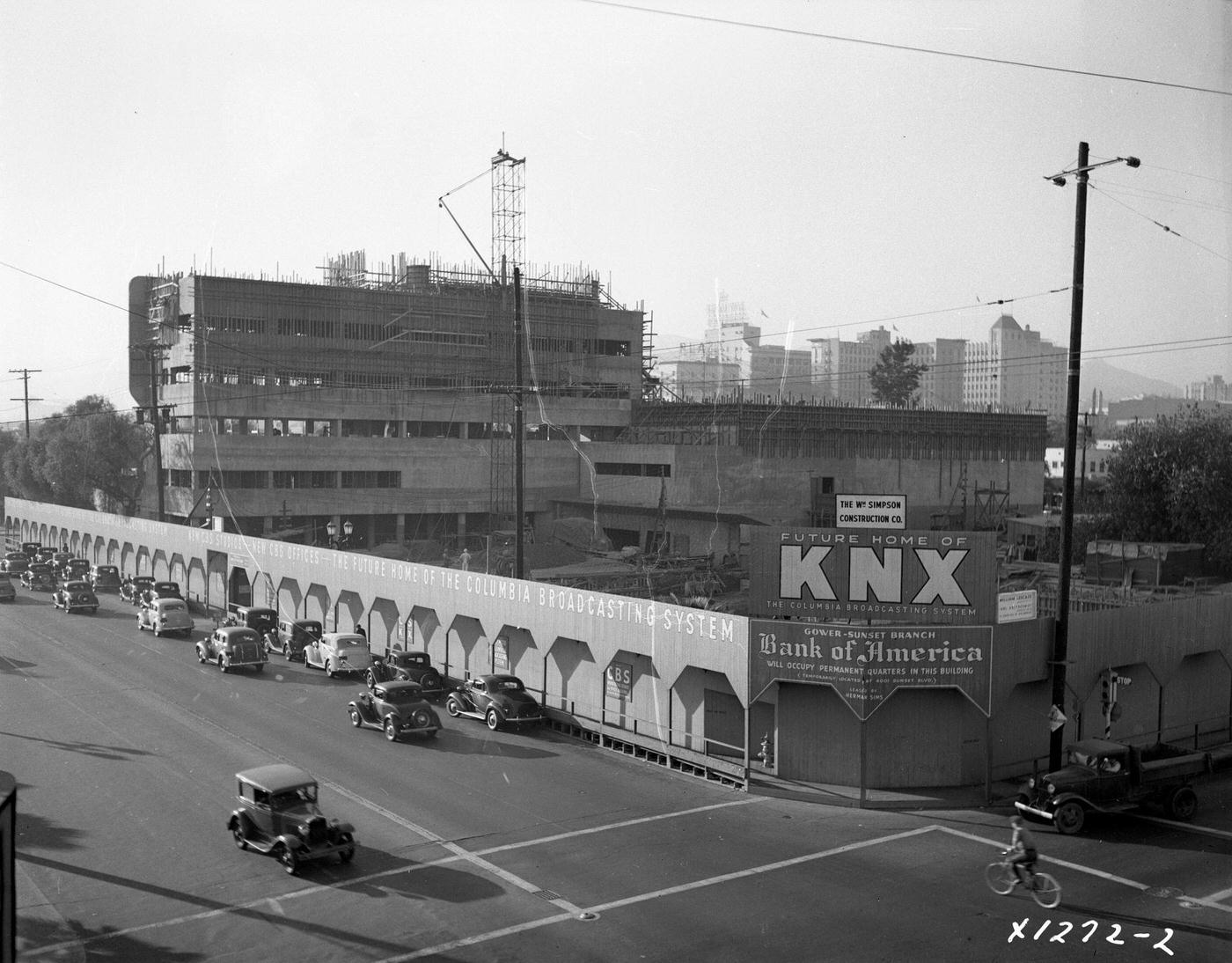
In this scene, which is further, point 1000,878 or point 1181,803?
point 1181,803

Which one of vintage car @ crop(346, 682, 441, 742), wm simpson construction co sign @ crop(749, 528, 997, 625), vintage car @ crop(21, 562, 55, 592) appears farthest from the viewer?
vintage car @ crop(21, 562, 55, 592)

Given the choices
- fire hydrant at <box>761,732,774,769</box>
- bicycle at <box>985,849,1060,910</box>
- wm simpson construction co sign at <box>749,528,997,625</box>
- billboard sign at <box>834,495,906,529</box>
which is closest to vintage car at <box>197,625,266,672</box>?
wm simpson construction co sign at <box>749,528,997,625</box>

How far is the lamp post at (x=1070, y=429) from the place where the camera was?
70.4ft

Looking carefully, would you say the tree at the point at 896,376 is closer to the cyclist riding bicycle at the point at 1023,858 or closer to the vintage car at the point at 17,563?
the vintage car at the point at 17,563

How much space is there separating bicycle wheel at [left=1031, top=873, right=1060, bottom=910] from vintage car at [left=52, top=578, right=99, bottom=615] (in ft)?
142

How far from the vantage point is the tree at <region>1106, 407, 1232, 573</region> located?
53.2 metres

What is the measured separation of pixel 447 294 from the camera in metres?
89.5

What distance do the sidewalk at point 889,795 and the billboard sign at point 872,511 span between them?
6.00 metres

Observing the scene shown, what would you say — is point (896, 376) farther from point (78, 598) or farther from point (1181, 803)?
point (1181, 803)

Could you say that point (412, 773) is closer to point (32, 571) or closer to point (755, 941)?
point (755, 941)

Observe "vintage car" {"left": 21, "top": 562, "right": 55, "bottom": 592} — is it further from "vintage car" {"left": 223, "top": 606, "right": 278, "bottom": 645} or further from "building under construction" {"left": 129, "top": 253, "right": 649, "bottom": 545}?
"vintage car" {"left": 223, "top": 606, "right": 278, "bottom": 645}

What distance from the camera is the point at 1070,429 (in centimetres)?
2223

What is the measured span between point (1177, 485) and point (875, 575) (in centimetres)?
3822

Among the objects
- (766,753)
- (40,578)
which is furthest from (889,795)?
(40,578)
